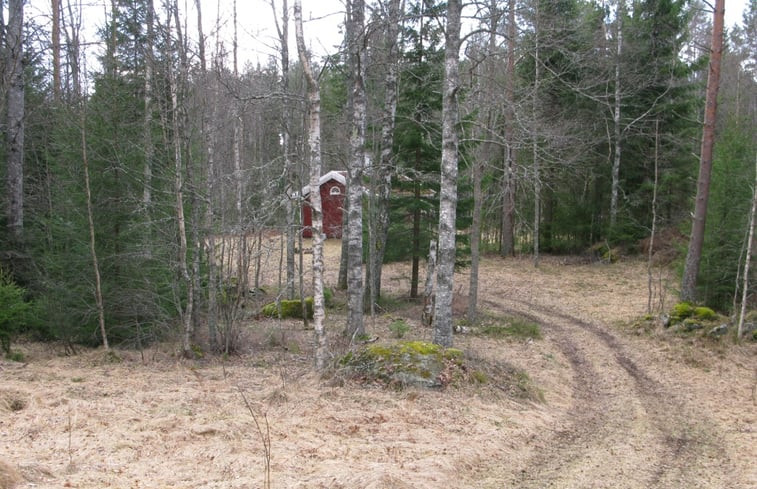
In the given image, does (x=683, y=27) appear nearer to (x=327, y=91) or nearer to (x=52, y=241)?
(x=327, y=91)

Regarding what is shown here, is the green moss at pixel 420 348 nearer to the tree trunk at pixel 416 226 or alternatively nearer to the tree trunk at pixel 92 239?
the tree trunk at pixel 92 239

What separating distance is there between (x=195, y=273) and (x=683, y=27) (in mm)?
23903

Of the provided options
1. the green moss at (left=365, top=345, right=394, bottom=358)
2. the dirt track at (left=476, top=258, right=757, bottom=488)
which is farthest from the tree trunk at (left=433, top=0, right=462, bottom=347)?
the dirt track at (left=476, top=258, right=757, bottom=488)

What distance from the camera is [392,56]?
15266 mm

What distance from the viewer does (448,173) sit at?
31.8ft

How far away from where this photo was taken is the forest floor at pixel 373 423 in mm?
5652

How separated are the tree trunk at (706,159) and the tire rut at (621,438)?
3784 millimetres

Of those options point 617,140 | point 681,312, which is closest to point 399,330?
point 681,312

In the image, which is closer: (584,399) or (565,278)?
(584,399)

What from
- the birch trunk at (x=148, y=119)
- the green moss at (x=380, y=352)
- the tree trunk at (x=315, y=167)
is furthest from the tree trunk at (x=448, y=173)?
the birch trunk at (x=148, y=119)

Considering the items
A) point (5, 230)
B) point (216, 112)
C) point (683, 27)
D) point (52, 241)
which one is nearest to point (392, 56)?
point (216, 112)

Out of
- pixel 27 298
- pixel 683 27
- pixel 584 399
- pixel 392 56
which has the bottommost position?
pixel 584 399

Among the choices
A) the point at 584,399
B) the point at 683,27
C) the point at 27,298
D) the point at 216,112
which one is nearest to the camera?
the point at 584,399

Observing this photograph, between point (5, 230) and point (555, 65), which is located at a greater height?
point (555, 65)
